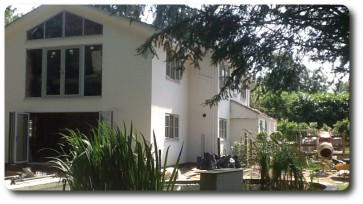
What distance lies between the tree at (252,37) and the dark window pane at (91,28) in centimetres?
47

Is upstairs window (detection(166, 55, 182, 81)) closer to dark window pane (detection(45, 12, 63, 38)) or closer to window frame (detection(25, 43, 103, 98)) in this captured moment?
window frame (detection(25, 43, 103, 98))

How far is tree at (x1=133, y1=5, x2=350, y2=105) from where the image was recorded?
4.07m

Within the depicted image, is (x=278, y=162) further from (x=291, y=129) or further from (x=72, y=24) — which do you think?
(x=72, y=24)

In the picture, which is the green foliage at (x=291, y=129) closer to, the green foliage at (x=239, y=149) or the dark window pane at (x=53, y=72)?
the green foliage at (x=239, y=149)

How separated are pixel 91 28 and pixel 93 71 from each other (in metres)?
0.43

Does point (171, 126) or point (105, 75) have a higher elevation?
point (105, 75)

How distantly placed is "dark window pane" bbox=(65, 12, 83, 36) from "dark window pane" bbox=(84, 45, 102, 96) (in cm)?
19

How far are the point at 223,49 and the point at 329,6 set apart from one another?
3.59 ft

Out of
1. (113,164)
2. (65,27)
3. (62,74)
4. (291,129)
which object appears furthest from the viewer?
(62,74)

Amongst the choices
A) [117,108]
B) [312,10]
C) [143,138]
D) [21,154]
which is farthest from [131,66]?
[312,10]

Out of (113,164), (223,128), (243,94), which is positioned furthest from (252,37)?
(113,164)

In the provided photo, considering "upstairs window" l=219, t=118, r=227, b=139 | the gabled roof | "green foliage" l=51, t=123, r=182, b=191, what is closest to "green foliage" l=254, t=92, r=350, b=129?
"upstairs window" l=219, t=118, r=227, b=139

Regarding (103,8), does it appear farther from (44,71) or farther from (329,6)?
(329,6)

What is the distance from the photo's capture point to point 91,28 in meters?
4.19
